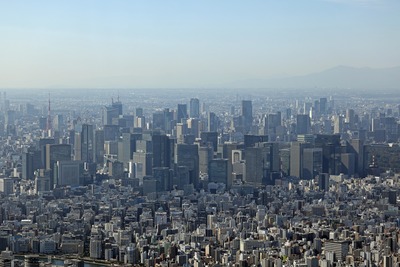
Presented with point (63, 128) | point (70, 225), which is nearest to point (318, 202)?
point (70, 225)

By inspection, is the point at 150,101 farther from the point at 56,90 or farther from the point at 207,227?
the point at 207,227

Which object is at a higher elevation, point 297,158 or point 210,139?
point 210,139

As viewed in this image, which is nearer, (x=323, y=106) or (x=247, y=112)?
(x=323, y=106)

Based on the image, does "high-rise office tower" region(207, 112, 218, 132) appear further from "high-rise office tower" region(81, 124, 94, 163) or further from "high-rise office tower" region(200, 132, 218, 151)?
"high-rise office tower" region(81, 124, 94, 163)

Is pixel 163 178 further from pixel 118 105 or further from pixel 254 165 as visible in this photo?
pixel 118 105

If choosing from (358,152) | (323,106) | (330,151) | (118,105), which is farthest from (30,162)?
(323,106)

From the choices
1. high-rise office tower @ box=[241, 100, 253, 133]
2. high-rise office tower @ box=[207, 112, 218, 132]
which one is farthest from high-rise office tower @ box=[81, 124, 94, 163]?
high-rise office tower @ box=[241, 100, 253, 133]

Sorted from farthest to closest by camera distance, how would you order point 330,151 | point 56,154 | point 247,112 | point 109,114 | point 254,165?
point 247,112, point 109,114, point 330,151, point 56,154, point 254,165
